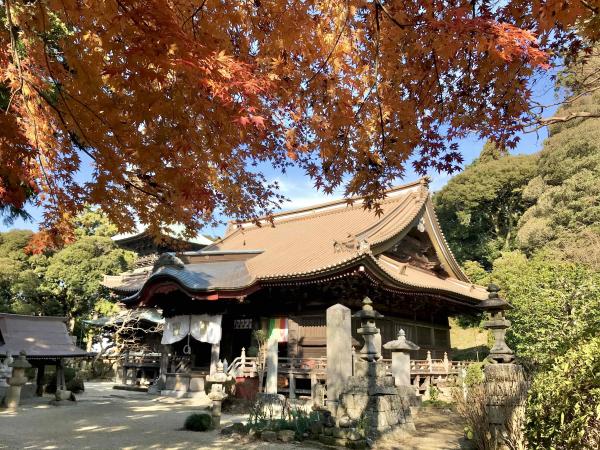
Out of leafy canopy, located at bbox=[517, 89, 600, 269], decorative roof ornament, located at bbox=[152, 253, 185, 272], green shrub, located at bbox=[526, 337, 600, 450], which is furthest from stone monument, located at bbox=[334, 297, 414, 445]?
leafy canopy, located at bbox=[517, 89, 600, 269]

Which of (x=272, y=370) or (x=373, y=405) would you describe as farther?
(x=272, y=370)

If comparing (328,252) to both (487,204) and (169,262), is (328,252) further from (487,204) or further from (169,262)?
(487,204)

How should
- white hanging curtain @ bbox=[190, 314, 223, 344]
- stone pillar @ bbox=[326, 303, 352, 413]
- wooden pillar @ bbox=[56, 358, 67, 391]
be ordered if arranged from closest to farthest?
stone pillar @ bbox=[326, 303, 352, 413], wooden pillar @ bbox=[56, 358, 67, 391], white hanging curtain @ bbox=[190, 314, 223, 344]

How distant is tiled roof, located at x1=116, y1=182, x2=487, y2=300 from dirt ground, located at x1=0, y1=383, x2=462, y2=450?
3.93m

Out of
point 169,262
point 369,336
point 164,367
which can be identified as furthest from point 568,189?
point 164,367

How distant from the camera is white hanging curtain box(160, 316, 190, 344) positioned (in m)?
15.6

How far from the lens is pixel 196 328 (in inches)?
603

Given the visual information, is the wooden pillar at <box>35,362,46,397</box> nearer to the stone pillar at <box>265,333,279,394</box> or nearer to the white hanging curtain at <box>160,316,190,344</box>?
the white hanging curtain at <box>160,316,190,344</box>

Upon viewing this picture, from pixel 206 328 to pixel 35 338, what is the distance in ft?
16.1

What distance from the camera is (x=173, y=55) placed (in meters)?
3.18

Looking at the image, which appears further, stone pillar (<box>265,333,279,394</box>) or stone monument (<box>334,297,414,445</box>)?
stone pillar (<box>265,333,279,394</box>)

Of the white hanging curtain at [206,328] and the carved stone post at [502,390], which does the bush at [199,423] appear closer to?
the carved stone post at [502,390]

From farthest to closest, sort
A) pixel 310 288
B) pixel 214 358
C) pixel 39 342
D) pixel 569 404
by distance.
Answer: pixel 214 358
pixel 310 288
pixel 39 342
pixel 569 404

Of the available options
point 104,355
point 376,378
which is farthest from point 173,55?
point 104,355
